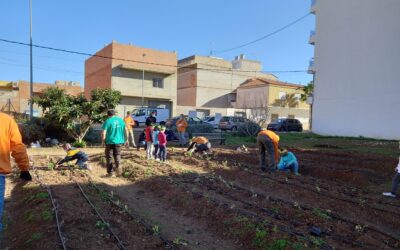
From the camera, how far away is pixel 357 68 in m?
27.4

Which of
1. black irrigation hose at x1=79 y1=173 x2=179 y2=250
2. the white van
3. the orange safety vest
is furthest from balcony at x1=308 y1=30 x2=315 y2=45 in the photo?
the orange safety vest

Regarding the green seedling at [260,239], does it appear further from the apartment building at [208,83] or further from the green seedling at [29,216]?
the apartment building at [208,83]

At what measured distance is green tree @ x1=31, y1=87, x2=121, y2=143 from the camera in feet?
54.1

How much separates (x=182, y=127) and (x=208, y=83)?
37.7 metres

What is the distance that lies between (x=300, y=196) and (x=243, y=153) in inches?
278

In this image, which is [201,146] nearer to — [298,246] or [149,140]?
[149,140]

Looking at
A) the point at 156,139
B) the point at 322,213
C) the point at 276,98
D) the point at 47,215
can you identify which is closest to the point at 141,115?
the point at 156,139

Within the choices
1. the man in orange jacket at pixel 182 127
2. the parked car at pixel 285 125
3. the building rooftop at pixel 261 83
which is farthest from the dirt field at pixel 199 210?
the building rooftop at pixel 261 83

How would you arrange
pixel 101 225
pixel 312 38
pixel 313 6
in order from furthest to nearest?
pixel 312 38
pixel 313 6
pixel 101 225

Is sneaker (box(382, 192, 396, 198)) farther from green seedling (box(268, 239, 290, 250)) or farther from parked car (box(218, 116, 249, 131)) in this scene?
parked car (box(218, 116, 249, 131))

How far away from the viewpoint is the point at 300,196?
8.09 meters

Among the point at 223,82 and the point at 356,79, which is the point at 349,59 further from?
the point at 223,82

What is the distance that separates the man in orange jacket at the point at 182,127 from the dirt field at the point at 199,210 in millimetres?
5613

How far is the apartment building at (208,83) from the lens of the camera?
53469mm
